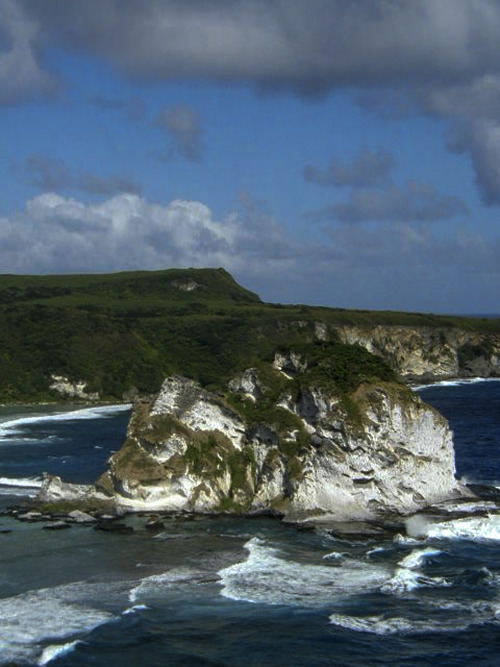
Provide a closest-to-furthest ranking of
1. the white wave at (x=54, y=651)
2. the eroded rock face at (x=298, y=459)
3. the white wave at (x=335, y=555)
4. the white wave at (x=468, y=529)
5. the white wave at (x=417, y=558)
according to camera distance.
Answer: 1. the white wave at (x=54, y=651)
2. the white wave at (x=417, y=558)
3. the white wave at (x=335, y=555)
4. the white wave at (x=468, y=529)
5. the eroded rock face at (x=298, y=459)

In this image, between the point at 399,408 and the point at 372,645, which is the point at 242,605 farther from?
the point at 399,408

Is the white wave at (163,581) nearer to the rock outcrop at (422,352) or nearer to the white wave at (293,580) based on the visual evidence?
the white wave at (293,580)

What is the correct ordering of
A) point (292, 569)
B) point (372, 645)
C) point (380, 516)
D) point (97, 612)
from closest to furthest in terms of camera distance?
1. point (372, 645)
2. point (97, 612)
3. point (292, 569)
4. point (380, 516)

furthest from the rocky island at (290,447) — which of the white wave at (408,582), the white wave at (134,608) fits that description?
the white wave at (134,608)

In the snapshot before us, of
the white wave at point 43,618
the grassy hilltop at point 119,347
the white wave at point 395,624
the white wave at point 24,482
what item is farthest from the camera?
the grassy hilltop at point 119,347

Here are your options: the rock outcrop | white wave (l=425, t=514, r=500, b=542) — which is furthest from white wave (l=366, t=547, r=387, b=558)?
the rock outcrop

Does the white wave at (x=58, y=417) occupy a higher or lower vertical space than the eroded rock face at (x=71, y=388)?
lower

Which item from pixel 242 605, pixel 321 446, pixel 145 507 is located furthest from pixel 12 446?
pixel 242 605
